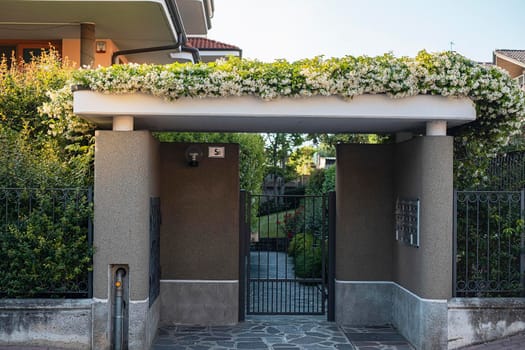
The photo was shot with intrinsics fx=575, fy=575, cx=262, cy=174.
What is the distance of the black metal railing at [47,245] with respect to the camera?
7.49 meters

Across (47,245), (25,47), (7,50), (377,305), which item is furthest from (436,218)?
(7,50)

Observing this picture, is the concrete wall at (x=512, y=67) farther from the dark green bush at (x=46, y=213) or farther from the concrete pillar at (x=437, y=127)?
the dark green bush at (x=46, y=213)

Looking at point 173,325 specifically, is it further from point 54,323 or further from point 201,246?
point 54,323

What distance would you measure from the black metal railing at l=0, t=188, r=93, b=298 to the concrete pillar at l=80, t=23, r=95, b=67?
474cm

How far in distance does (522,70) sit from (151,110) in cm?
2392

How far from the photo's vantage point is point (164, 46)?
1408cm

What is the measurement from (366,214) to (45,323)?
5.13m

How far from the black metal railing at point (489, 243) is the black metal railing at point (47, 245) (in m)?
4.99

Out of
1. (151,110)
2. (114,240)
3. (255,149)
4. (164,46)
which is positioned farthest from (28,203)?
(255,149)

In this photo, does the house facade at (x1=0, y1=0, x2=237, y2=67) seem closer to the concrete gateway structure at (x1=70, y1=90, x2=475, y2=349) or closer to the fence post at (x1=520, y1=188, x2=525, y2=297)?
the concrete gateway structure at (x1=70, y1=90, x2=475, y2=349)

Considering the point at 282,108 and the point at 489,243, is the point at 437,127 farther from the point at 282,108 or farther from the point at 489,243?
the point at 282,108

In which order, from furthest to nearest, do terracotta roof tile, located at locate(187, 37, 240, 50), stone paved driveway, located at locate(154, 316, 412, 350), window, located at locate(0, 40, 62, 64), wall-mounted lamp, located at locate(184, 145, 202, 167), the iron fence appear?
terracotta roof tile, located at locate(187, 37, 240, 50)
window, located at locate(0, 40, 62, 64)
wall-mounted lamp, located at locate(184, 145, 202, 167)
the iron fence
stone paved driveway, located at locate(154, 316, 412, 350)

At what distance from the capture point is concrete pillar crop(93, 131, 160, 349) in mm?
7480

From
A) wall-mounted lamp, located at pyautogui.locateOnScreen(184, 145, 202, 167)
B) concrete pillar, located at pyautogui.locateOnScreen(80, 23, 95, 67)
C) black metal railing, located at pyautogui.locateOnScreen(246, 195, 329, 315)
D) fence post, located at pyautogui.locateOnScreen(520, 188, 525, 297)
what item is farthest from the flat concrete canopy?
concrete pillar, located at pyautogui.locateOnScreen(80, 23, 95, 67)
